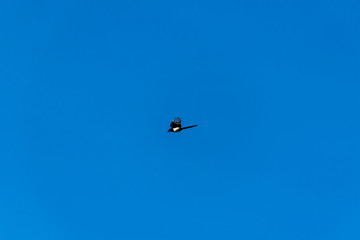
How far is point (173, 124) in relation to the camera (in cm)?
2406
